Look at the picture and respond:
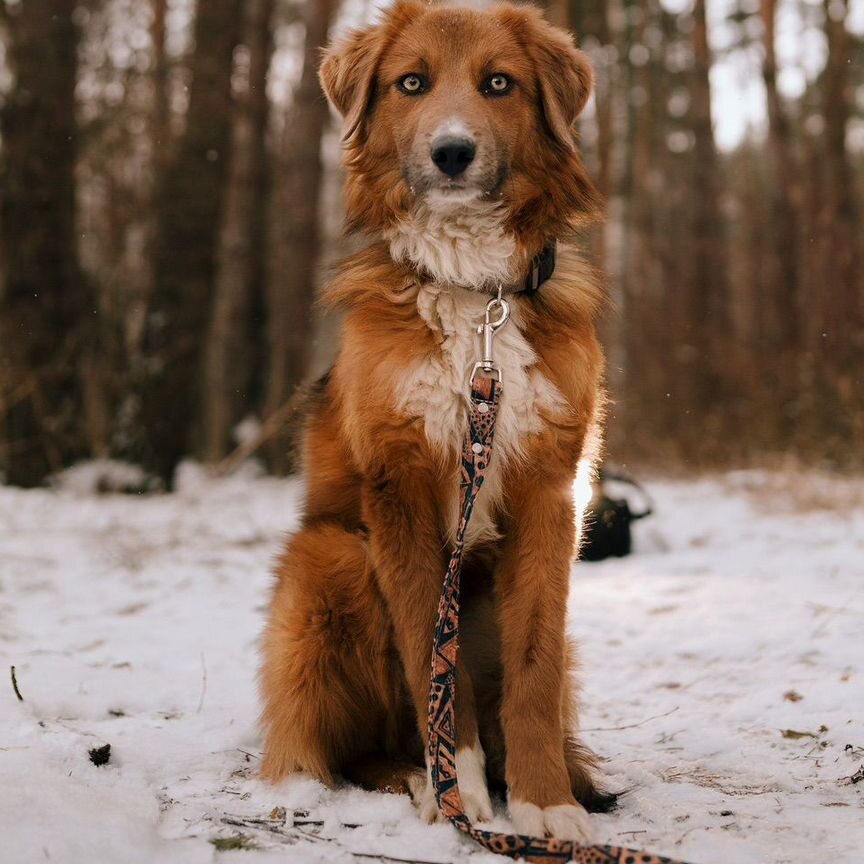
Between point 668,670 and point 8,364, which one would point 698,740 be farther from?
point 8,364

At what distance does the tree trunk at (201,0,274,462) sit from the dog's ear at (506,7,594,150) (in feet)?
31.2

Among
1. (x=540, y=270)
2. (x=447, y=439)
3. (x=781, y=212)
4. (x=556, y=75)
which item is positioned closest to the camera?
(x=447, y=439)

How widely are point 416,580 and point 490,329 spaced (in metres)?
0.74

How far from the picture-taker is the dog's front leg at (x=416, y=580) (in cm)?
257

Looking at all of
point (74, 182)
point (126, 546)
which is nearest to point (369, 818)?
point (126, 546)

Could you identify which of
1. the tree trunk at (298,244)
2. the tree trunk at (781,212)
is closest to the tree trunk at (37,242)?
the tree trunk at (298,244)

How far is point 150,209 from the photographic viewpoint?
1039 cm

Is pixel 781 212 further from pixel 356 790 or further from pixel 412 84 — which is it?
pixel 356 790

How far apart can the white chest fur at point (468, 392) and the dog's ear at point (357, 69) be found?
0.77m

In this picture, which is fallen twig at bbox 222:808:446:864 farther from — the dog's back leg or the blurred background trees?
the blurred background trees

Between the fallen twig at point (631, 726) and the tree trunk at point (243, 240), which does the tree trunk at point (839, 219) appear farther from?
the fallen twig at point (631, 726)

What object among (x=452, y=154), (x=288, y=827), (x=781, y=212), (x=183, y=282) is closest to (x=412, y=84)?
(x=452, y=154)

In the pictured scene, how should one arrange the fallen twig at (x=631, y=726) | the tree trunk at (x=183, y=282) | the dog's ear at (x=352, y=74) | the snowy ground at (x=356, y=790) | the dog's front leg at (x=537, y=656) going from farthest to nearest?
the tree trunk at (x=183, y=282)
the fallen twig at (x=631, y=726)
the dog's ear at (x=352, y=74)
the dog's front leg at (x=537, y=656)
the snowy ground at (x=356, y=790)

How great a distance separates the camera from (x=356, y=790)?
271 cm
